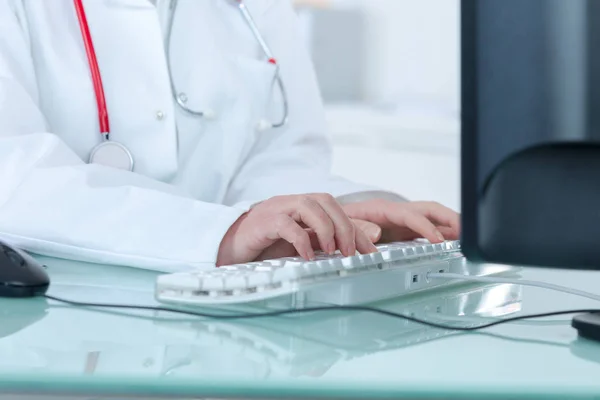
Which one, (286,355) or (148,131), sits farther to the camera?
(148,131)

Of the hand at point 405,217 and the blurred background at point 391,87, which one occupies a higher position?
the blurred background at point 391,87

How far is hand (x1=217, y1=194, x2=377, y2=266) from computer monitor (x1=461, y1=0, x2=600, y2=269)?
24 centimetres

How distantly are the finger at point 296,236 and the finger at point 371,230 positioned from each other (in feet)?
0.72

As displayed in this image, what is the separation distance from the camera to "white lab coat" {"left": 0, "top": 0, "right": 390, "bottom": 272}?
833mm

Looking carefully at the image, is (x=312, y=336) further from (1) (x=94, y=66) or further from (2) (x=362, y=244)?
(1) (x=94, y=66)

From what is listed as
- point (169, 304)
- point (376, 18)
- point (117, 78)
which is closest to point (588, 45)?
point (169, 304)

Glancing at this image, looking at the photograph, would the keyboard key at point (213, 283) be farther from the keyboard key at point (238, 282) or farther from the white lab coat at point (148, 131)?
the white lab coat at point (148, 131)

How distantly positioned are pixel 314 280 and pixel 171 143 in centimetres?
69

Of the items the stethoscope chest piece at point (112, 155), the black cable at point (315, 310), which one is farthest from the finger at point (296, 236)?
the stethoscope chest piece at point (112, 155)

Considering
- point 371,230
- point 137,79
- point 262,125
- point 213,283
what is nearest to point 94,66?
point 137,79

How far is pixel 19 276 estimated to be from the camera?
655 millimetres

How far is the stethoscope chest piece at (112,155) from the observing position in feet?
3.85

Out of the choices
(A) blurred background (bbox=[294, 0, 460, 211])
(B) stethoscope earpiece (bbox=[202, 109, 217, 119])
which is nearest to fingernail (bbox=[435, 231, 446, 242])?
(B) stethoscope earpiece (bbox=[202, 109, 217, 119])

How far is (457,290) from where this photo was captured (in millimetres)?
782
